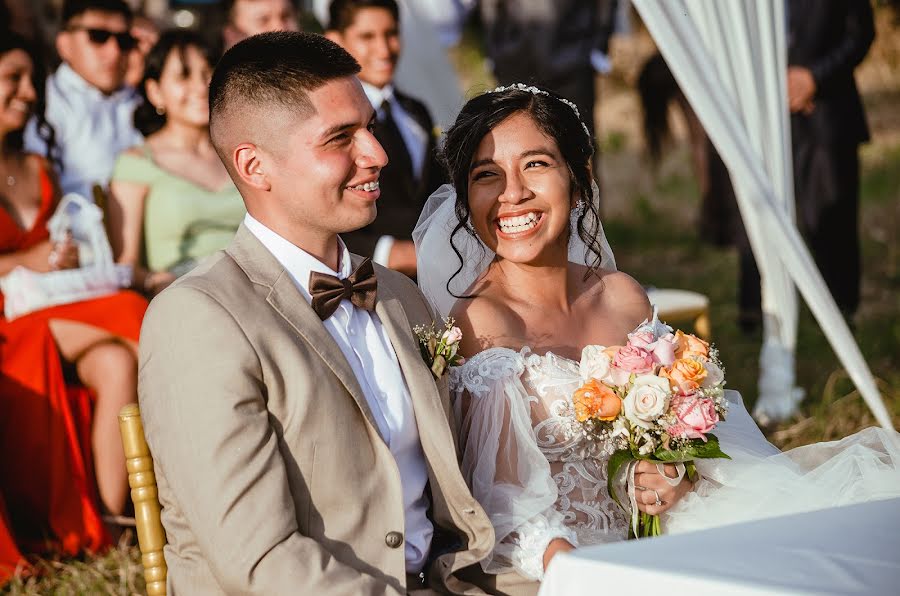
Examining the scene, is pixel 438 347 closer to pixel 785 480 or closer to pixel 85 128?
pixel 785 480

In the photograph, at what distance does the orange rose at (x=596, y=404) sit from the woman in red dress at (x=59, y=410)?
8.35 feet

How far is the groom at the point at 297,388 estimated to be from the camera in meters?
2.29

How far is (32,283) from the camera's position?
187 inches

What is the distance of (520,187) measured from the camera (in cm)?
319

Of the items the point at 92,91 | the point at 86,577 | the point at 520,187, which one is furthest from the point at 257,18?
the point at 520,187

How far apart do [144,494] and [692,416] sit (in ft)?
4.45

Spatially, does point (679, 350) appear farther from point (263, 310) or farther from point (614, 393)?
point (263, 310)

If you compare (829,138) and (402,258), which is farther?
(829,138)

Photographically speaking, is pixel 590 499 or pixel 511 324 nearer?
pixel 590 499

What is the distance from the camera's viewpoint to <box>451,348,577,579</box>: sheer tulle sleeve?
278cm

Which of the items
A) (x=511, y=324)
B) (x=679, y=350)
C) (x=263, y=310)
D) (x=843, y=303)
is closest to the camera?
(x=263, y=310)

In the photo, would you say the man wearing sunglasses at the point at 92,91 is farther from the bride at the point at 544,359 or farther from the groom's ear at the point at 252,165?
the groom's ear at the point at 252,165

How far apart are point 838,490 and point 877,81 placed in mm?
14876

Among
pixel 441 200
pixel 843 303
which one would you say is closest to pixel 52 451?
pixel 441 200
